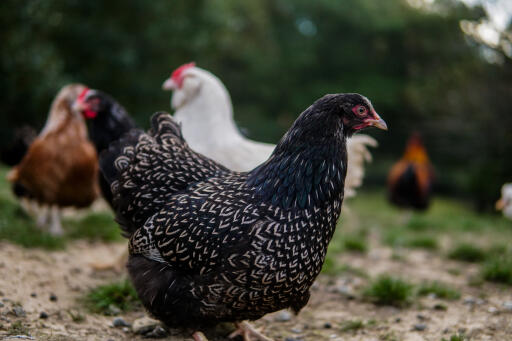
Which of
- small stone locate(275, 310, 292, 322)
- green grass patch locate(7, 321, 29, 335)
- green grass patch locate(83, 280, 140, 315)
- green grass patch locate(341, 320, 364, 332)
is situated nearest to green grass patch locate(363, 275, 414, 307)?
green grass patch locate(341, 320, 364, 332)

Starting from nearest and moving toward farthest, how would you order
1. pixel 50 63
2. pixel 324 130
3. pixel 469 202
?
pixel 324 130, pixel 50 63, pixel 469 202

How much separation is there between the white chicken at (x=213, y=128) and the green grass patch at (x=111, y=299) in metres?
1.25

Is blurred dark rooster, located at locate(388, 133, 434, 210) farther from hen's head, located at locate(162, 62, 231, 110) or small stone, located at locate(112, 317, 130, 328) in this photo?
small stone, located at locate(112, 317, 130, 328)

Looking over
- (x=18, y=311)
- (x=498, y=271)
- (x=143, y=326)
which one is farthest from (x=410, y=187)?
(x=18, y=311)

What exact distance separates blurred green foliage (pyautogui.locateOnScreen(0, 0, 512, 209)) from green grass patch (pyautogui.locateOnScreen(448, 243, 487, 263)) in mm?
7058

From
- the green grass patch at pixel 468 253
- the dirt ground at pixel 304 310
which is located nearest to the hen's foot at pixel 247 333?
the dirt ground at pixel 304 310

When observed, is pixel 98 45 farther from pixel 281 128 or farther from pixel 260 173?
pixel 260 173

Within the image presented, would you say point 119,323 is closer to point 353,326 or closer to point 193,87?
point 353,326

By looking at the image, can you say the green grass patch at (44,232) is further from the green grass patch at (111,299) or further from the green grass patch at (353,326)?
the green grass patch at (353,326)

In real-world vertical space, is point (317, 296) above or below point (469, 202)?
below

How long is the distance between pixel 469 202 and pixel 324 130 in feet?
43.1

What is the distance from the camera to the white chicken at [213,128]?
153 inches

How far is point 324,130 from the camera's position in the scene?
2562mm

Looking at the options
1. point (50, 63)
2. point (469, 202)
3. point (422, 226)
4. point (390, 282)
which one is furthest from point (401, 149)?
point (390, 282)
